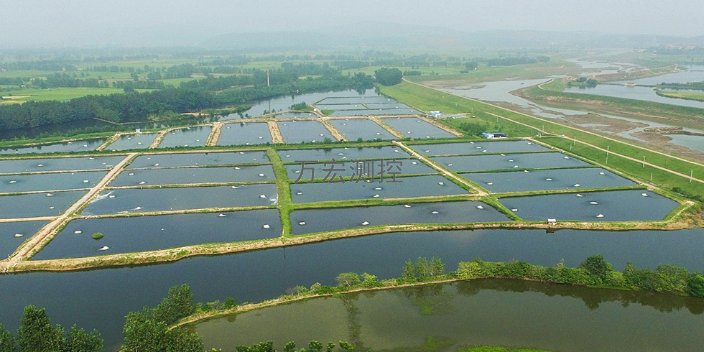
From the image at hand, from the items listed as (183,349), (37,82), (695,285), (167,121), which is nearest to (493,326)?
(695,285)

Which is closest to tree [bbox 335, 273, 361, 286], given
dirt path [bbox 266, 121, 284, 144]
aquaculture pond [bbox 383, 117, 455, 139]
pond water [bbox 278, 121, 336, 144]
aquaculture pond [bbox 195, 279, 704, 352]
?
aquaculture pond [bbox 195, 279, 704, 352]

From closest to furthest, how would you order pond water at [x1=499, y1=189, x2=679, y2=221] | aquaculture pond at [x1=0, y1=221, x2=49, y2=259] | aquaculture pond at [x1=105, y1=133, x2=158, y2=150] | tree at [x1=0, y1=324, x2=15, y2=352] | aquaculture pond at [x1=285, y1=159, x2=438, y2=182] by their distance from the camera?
tree at [x1=0, y1=324, x2=15, y2=352] → aquaculture pond at [x1=0, y1=221, x2=49, y2=259] → pond water at [x1=499, y1=189, x2=679, y2=221] → aquaculture pond at [x1=285, y1=159, x2=438, y2=182] → aquaculture pond at [x1=105, y1=133, x2=158, y2=150]

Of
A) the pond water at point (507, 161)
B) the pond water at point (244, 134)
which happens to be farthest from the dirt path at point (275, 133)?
the pond water at point (507, 161)

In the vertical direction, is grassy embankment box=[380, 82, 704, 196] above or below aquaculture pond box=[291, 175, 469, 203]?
above

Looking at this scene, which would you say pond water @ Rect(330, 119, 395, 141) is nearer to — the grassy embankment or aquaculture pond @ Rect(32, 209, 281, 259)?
the grassy embankment

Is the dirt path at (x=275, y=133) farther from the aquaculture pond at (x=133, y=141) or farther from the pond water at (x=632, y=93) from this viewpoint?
the pond water at (x=632, y=93)

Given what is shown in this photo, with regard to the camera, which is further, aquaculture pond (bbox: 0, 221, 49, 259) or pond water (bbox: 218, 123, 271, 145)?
pond water (bbox: 218, 123, 271, 145)

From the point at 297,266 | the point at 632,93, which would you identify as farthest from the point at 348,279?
the point at 632,93

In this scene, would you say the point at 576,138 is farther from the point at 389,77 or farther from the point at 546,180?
the point at 389,77
